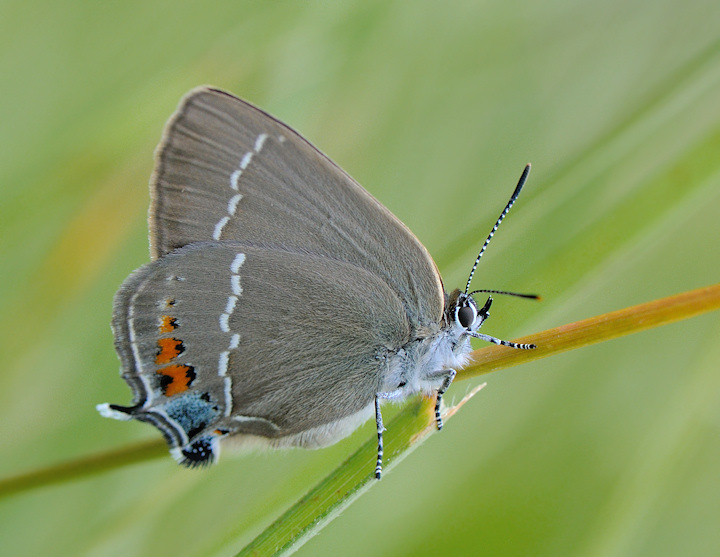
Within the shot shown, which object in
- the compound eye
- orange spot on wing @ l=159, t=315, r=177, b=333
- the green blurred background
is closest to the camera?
the green blurred background

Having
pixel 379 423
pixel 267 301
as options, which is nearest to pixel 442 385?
pixel 379 423

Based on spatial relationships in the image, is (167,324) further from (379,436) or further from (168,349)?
(379,436)

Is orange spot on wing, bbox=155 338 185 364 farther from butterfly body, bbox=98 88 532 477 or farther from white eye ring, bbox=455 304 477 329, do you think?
white eye ring, bbox=455 304 477 329

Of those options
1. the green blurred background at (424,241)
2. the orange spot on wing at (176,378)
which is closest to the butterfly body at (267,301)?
the orange spot on wing at (176,378)

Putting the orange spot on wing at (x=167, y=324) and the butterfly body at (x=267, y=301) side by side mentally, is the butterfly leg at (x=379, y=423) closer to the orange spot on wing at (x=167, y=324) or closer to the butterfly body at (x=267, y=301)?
the butterfly body at (x=267, y=301)

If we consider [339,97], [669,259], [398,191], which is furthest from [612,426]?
[339,97]

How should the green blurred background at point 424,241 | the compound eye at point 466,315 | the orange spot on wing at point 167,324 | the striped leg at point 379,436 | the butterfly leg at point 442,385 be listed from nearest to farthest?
1. the striped leg at point 379,436
2. the butterfly leg at point 442,385
3. the green blurred background at point 424,241
4. the orange spot on wing at point 167,324
5. the compound eye at point 466,315

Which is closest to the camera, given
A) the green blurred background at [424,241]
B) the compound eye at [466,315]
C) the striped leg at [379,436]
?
the striped leg at [379,436]

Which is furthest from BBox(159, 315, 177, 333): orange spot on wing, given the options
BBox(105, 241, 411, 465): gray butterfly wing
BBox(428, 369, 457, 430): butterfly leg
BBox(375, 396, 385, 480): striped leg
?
BBox(428, 369, 457, 430): butterfly leg
